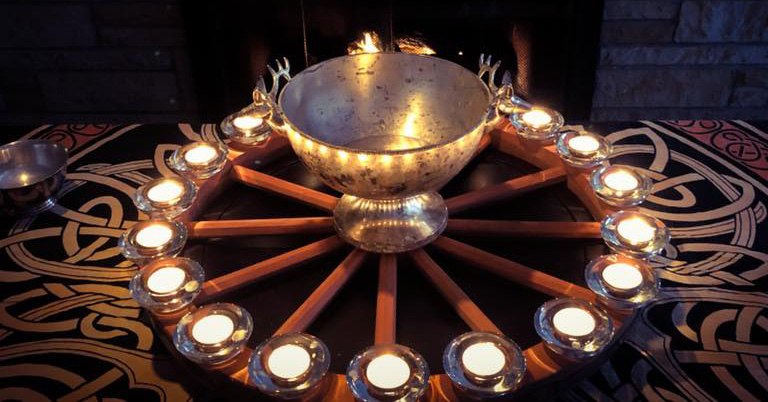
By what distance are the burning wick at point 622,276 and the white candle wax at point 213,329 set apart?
Result: 0.51 m

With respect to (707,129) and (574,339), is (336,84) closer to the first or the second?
(574,339)

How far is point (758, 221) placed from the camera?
1.15m

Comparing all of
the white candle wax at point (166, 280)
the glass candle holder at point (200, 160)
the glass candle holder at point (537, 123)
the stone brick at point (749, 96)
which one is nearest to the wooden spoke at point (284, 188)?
the glass candle holder at point (200, 160)

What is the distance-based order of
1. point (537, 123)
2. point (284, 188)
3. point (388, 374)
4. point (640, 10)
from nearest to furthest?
point (388, 374)
point (284, 188)
point (537, 123)
point (640, 10)

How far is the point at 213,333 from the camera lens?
2.92 ft

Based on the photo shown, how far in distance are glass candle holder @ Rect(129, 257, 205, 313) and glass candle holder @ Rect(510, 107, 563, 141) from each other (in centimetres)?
65

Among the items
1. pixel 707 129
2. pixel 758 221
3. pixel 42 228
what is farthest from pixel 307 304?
pixel 707 129

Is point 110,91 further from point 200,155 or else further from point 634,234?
point 634,234

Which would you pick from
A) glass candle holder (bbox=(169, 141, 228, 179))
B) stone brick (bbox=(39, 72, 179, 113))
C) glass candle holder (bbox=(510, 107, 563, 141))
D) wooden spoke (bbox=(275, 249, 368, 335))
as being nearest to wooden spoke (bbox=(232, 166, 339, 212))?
glass candle holder (bbox=(169, 141, 228, 179))

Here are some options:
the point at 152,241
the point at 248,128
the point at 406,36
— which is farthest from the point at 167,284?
the point at 406,36

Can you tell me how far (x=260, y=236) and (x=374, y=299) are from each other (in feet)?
0.80

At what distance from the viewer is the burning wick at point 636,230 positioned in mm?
1024

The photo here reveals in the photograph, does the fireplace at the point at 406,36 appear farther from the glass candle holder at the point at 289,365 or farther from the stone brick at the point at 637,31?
the glass candle holder at the point at 289,365

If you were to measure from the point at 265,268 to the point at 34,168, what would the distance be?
573 mm
